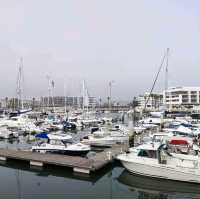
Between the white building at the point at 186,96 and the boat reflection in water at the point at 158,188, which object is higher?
the white building at the point at 186,96

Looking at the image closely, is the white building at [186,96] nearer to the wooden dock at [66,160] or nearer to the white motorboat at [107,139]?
the white motorboat at [107,139]

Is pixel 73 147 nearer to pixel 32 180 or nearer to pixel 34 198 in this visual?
pixel 32 180

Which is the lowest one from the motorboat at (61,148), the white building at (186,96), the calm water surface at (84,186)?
the calm water surface at (84,186)

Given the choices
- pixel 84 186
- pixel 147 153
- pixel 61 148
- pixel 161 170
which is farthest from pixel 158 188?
pixel 61 148

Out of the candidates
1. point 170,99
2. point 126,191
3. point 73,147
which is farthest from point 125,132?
point 170,99

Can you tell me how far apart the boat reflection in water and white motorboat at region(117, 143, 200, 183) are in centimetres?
36

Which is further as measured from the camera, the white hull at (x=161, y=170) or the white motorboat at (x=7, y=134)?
the white motorboat at (x=7, y=134)

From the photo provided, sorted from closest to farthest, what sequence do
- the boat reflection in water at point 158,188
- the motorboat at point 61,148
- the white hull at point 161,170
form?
the boat reflection in water at point 158,188
the white hull at point 161,170
the motorboat at point 61,148

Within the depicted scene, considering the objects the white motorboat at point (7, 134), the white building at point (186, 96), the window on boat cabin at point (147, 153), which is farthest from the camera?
the white building at point (186, 96)

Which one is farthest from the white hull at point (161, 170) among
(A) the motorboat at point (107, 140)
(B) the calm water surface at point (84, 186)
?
(A) the motorboat at point (107, 140)

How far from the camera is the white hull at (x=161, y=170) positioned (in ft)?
61.0

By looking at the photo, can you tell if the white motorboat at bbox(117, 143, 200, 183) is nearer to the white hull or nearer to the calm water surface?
the white hull

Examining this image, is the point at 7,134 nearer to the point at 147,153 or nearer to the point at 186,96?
the point at 147,153

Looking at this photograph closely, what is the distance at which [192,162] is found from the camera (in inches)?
740
